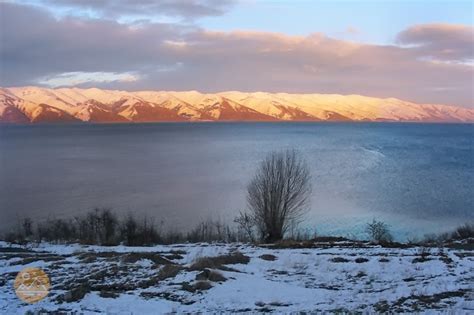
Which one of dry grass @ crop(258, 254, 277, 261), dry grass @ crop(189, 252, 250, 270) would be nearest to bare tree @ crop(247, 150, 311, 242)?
dry grass @ crop(258, 254, 277, 261)

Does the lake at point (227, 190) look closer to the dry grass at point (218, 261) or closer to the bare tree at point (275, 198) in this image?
the bare tree at point (275, 198)

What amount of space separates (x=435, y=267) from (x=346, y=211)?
90.1 ft

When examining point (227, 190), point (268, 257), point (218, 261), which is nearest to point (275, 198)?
point (268, 257)

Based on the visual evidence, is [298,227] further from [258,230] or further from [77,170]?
[77,170]

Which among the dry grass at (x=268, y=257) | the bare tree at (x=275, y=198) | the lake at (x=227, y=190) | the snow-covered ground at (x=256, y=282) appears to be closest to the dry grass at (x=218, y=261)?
the snow-covered ground at (x=256, y=282)

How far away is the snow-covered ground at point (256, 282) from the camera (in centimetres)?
1245

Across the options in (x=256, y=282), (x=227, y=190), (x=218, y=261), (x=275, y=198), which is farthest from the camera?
(x=227, y=190)

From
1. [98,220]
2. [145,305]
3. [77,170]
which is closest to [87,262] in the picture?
[145,305]

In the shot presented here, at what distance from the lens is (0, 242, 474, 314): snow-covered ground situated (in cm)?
1245

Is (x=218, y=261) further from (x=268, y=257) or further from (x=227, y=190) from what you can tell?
(x=227, y=190)

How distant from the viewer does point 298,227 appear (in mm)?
38125

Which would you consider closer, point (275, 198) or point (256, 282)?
point (256, 282)

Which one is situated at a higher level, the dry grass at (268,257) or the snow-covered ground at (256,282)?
the snow-covered ground at (256,282)

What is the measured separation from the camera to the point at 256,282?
1505cm
